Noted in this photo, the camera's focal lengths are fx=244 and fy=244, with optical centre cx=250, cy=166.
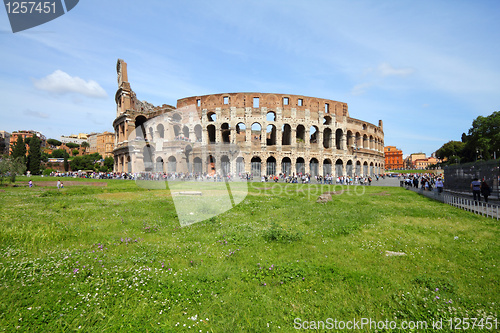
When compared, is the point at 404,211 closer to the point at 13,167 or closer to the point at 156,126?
the point at 13,167

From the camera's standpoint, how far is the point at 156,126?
44.0 m

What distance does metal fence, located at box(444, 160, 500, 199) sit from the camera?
15.9 meters

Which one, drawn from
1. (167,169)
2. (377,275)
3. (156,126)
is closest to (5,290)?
(377,275)

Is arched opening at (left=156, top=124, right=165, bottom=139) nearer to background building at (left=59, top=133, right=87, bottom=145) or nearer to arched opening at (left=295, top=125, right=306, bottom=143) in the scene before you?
arched opening at (left=295, top=125, right=306, bottom=143)

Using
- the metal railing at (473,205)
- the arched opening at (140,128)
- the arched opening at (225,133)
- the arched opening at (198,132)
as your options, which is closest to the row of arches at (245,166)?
the arched opening at (225,133)

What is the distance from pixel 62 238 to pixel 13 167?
2821cm

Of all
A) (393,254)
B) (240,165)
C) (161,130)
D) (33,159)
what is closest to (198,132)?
(161,130)

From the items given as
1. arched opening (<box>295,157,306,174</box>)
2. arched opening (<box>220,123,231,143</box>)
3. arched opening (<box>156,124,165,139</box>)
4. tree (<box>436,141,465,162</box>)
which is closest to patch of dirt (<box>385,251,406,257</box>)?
arched opening (<box>295,157,306,174</box>)

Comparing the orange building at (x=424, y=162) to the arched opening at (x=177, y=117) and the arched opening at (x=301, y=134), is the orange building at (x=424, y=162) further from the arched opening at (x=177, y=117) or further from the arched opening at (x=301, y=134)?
the arched opening at (x=177, y=117)

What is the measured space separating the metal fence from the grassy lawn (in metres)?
→ 10.5

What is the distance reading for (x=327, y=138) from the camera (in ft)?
154

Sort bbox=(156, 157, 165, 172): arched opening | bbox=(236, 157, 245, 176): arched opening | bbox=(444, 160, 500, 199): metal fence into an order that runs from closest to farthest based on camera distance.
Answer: bbox=(444, 160, 500, 199): metal fence
bbox=(236, 157, 245, 176): arched opening
bbox=(156, 157, 165, 172): arched opening

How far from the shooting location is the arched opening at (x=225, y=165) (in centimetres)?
4116

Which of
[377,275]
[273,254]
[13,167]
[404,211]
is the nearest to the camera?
[377,275]
